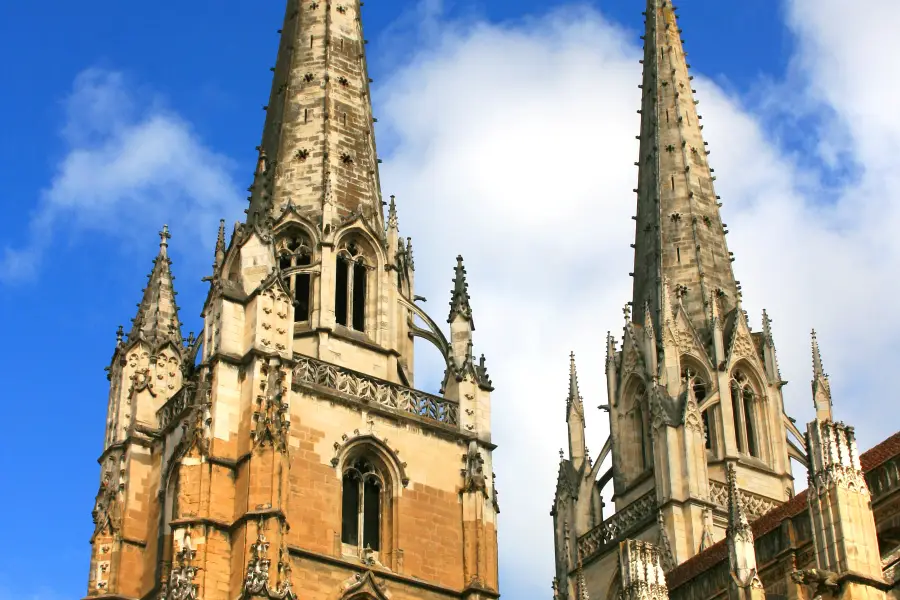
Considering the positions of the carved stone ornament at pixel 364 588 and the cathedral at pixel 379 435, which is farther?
the carved stone ornament at pixel 364 588

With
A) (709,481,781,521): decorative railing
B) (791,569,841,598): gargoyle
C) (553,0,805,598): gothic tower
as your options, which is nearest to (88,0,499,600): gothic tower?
(553,0,805,598): gothic tower

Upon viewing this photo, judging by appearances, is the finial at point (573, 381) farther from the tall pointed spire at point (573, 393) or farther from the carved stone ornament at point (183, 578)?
Result: the carved stone ornament at point (183, 578)

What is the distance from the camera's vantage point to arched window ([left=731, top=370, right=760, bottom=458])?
138 feet

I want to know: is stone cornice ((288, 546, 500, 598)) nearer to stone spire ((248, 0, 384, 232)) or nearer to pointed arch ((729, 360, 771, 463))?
stone spire ((248, 0, 384, 232))

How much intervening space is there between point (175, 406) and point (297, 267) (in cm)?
370

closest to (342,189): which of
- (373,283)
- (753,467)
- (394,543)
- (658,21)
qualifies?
(373,283)

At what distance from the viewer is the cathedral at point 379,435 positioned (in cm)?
2892

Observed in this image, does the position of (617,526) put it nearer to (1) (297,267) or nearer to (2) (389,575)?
(2) (389,575)

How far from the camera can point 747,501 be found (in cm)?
3981

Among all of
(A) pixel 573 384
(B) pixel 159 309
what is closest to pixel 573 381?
(A) pixel 573 384

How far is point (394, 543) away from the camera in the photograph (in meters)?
32.8

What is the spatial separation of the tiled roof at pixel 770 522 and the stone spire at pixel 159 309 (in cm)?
1162

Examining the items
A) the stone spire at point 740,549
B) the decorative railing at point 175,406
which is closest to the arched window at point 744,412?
the decorative railing at point 175,406

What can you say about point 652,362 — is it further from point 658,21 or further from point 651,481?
point 658,21
